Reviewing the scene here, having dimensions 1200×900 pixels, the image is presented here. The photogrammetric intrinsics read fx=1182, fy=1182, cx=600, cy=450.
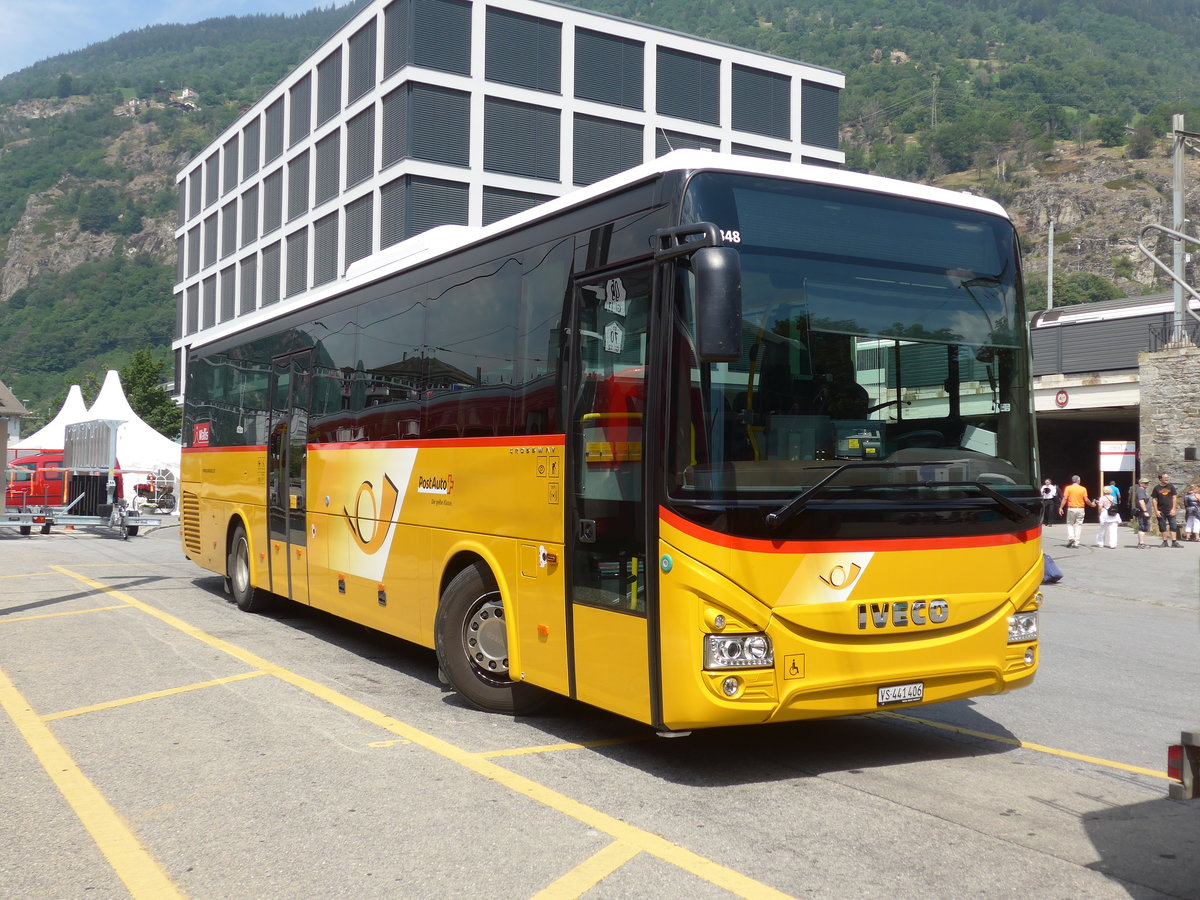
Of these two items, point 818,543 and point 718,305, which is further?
point 818,543

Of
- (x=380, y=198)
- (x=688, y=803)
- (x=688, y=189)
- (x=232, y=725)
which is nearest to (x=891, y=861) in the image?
(x=688, y=803)

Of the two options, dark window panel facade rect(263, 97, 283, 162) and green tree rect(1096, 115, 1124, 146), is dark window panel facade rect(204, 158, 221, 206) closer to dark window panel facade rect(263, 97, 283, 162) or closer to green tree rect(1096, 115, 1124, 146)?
dark window panel facade rect(263, 97, 283, 162)

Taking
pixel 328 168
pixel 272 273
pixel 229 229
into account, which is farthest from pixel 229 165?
pixel 328 168

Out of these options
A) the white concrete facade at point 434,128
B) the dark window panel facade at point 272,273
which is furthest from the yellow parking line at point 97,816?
the dark window panel facade at point 272,273

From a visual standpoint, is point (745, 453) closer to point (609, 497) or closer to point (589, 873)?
point (609, 497)

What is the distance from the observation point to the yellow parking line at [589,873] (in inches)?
172

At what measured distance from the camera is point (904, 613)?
237 inches

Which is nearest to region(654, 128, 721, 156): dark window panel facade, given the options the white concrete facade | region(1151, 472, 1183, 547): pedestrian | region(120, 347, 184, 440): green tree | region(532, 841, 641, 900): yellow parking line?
the white concrete facade

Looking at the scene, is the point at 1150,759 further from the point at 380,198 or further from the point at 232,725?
the point at 380,198

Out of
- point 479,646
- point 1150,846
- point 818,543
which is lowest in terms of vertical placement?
point 1150,846

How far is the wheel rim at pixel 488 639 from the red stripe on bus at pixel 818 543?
2.06 m

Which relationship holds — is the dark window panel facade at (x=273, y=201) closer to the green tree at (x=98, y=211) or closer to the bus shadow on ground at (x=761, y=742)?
the bus shadow on ground at (x=761, y=742)

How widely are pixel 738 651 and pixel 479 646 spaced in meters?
2.48

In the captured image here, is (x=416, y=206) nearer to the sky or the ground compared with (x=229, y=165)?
nearer to the ground
